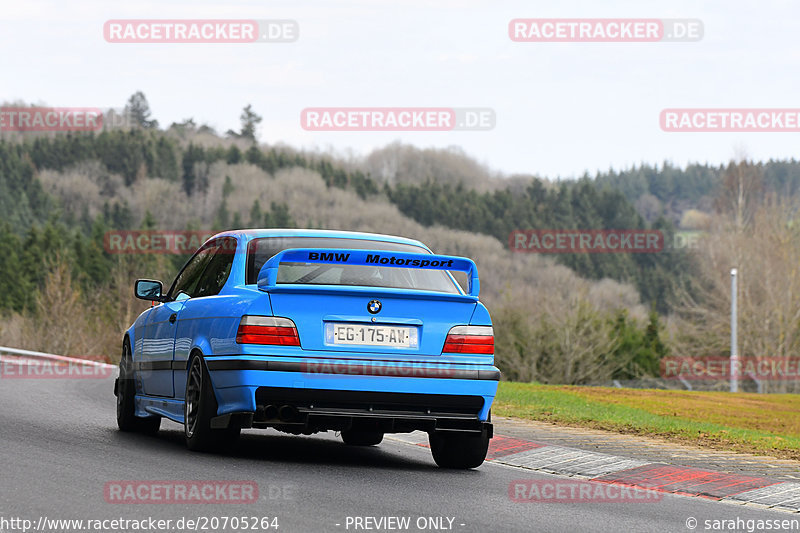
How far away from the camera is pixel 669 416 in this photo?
647 inches

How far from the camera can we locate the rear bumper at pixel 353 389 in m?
8.34

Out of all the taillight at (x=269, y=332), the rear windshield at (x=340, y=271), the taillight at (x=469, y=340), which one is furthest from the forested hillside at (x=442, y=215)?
the taillight at (x=269, y=332)

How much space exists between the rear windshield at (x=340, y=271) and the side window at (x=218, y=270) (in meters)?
0.23

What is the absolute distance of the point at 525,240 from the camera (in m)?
135

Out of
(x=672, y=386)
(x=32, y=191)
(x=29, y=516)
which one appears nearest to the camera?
(x=29, y=516)

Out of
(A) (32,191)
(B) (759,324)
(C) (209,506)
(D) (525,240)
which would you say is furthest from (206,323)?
(A) (32,191)

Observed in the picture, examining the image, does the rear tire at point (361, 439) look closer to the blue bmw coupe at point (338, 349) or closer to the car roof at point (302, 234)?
the blue bmw coupe at point (338, 349)

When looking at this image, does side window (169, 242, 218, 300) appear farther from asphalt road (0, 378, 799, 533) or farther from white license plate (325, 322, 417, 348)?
white license plate (325, 322, 417, 348)

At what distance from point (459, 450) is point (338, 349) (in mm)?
1609

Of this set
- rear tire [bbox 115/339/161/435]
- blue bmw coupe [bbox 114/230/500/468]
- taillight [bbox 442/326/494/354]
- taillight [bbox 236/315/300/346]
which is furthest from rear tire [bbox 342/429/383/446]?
taillight [bbox 236/315/300/346]

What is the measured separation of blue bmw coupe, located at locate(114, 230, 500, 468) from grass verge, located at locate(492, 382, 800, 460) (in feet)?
12.3

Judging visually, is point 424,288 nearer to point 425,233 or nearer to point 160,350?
point 160,350

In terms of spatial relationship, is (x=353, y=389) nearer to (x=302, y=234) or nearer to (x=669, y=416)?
(x=302, y=234)

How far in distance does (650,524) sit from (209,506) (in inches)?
105
